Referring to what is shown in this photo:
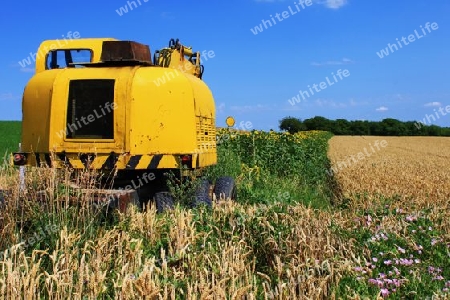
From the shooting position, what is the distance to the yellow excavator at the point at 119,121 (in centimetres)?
670

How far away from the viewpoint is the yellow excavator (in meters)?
6.70

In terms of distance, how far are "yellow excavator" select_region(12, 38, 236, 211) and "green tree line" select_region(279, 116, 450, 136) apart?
56.3 meters

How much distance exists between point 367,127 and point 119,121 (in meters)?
67.3

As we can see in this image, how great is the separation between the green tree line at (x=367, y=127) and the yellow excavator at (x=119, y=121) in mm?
56331

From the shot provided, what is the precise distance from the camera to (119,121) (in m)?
6.69

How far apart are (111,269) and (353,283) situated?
206cm

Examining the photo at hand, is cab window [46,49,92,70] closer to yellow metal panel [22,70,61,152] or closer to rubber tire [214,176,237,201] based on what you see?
yellow metal panel [22,70,61,152]

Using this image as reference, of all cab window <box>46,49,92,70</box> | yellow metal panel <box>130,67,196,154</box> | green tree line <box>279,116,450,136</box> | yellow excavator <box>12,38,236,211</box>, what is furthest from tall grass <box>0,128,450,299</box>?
green tree line <box>279,116,450,136</box>

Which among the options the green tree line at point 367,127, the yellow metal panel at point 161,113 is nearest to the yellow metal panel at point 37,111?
the yellow metal panel at point 161,113

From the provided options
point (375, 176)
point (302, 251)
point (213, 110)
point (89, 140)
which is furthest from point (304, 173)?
point (302, 251)

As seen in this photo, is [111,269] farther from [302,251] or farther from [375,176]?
[375,176]

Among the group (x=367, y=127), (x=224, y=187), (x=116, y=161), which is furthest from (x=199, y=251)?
(x=367, y=127)

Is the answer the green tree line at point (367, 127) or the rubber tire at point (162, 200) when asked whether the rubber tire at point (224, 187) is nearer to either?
the rubber tire at point (162, 200)

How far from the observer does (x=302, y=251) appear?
4.79 meters
